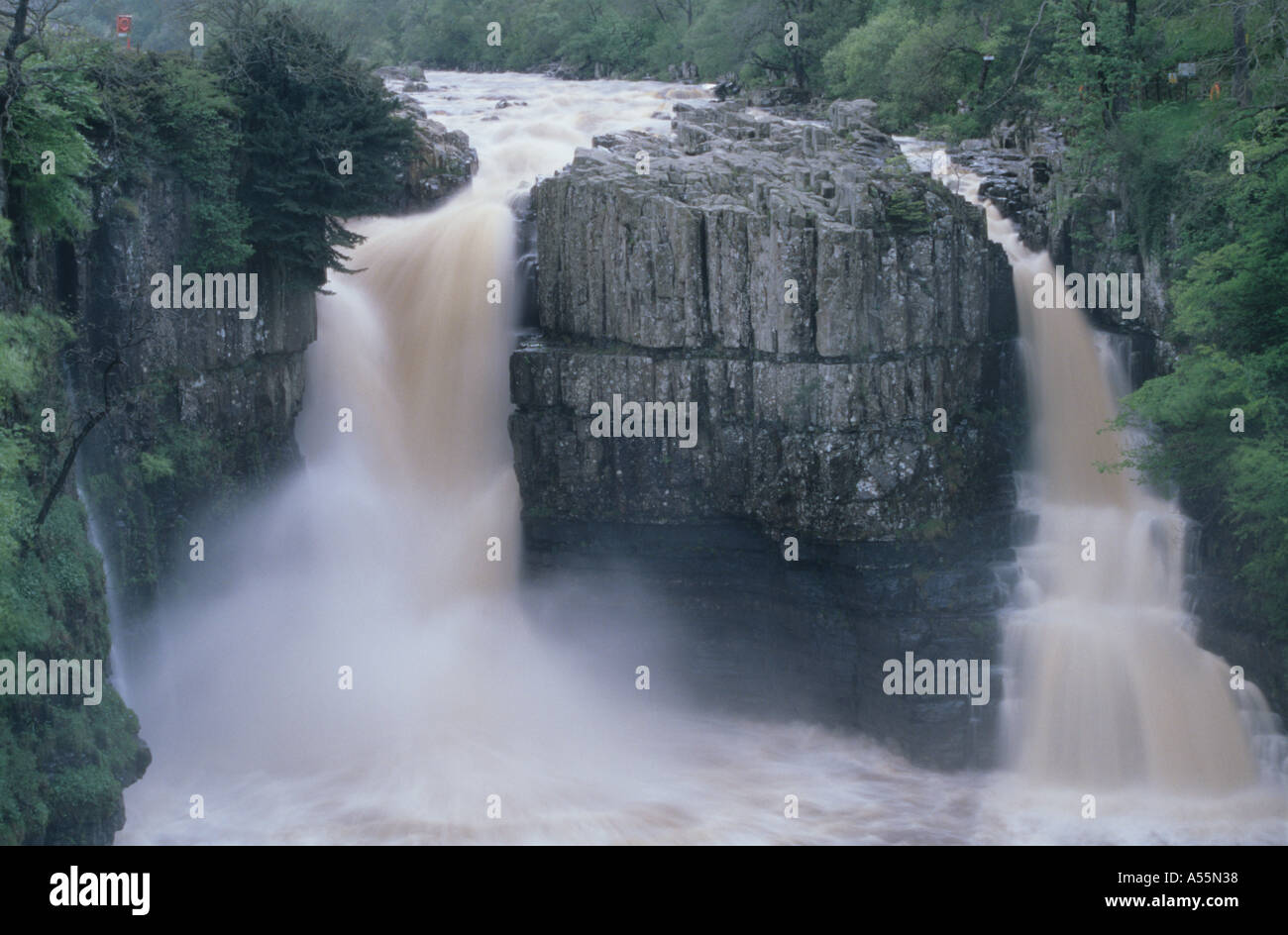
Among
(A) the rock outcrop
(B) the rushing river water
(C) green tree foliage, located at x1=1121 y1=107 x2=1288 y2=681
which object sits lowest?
(B) the rushing river water

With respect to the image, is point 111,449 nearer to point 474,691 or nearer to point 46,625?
point 46,625

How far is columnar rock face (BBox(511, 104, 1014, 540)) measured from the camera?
99.3 ft

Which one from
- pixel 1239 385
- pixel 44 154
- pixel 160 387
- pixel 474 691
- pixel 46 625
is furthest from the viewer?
pixel 474 691

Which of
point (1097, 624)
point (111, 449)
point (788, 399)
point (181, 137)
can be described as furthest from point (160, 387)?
point (1097, 624)

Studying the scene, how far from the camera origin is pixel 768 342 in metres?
30.6

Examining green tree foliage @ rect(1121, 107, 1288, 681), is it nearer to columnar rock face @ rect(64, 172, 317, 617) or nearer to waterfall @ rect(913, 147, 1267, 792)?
waterfall @ rect(913, 147, 1267, 792)

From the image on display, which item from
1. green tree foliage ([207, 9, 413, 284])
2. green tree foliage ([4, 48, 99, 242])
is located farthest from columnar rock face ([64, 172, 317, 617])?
green tree foliage ([4, 48, 99, 242])

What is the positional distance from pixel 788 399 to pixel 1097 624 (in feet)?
25.7

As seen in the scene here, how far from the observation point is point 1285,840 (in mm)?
26484

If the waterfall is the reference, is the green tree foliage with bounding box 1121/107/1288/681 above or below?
above

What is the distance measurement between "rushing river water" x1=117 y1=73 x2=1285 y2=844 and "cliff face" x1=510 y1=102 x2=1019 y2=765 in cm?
131

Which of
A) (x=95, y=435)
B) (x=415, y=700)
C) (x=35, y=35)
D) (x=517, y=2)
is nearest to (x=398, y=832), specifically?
(x=415, y=700)

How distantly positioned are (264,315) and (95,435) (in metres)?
5.09

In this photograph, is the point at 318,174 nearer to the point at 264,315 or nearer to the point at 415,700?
the point at 264,315
